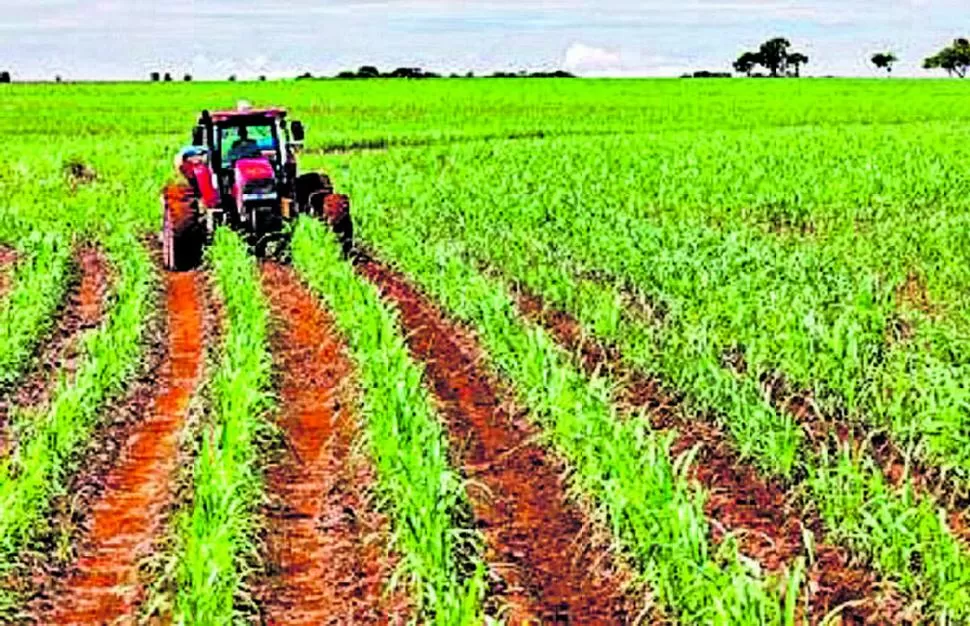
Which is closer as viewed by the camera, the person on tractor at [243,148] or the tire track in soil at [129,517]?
the tire track in soil at [129,517]

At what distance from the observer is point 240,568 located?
716 centimetres

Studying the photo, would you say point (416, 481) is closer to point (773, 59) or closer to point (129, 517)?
point (129, 517)

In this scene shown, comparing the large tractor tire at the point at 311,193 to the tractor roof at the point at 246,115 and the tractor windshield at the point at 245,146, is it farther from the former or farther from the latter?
the tractor roof at the point at 246,115

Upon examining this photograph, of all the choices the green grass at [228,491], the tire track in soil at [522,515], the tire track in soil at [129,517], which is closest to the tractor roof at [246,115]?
the green grass at [228,491]

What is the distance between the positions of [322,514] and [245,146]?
903cm

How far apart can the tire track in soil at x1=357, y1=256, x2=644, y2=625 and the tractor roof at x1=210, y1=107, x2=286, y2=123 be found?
5.06 metres

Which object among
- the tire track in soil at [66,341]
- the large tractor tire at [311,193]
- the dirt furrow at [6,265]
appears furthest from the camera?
the large tractor tire at [311,193]

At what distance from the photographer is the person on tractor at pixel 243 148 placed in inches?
656

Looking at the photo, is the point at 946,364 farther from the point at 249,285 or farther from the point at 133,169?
the point at 133,169

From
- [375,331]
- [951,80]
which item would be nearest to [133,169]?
[375,331]

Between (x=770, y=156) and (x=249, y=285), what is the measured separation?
61.4ft

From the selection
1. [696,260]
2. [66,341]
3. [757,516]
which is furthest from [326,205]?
[757,516]

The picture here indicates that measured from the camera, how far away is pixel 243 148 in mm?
16672

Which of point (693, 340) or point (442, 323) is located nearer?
point (693, 340)
